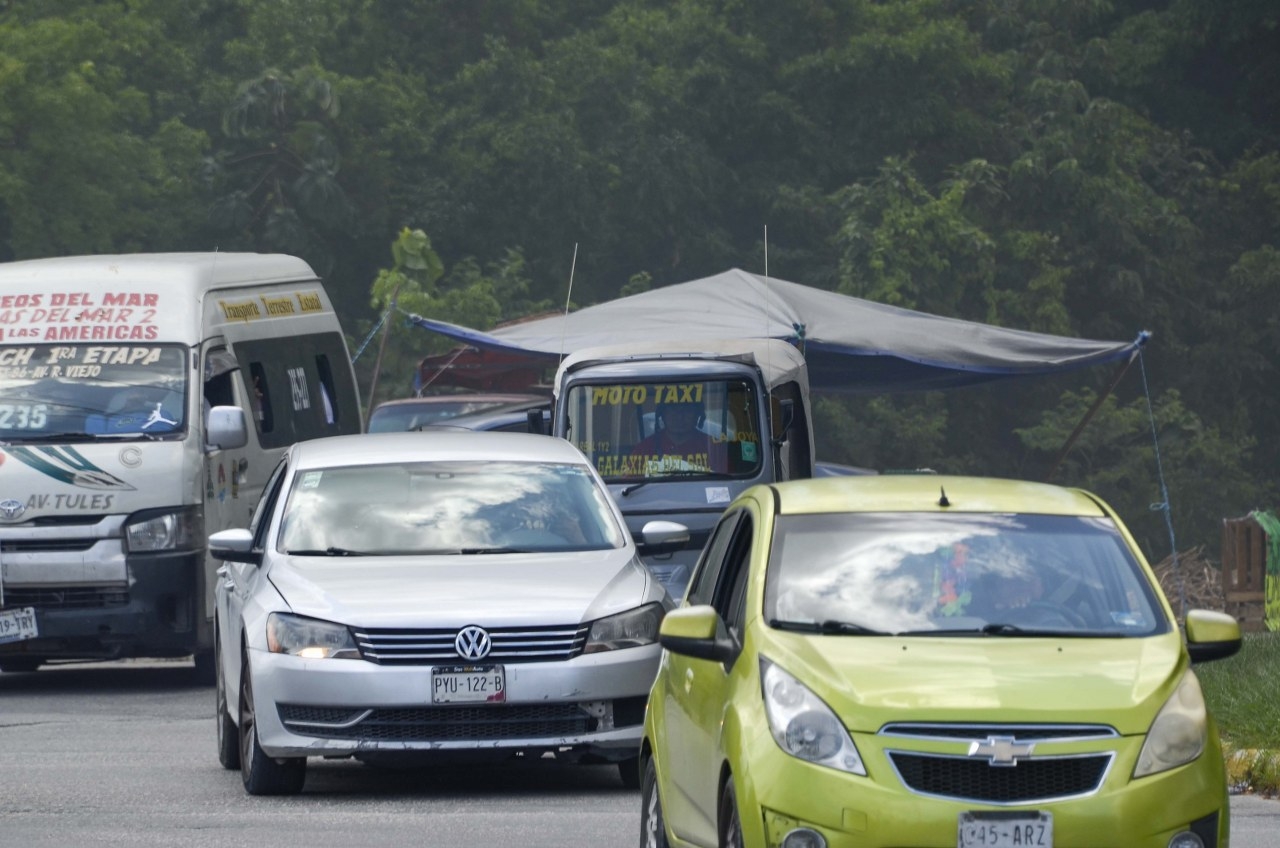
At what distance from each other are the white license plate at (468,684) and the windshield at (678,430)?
7407mm

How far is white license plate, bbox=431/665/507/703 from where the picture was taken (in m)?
10.1

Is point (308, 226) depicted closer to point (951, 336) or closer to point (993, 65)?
point (993, 65)

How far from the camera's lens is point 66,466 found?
51.3 feet

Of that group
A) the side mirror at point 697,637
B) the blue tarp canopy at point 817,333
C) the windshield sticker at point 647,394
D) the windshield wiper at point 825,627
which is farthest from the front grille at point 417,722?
the blue tarp canopy at point 817,333

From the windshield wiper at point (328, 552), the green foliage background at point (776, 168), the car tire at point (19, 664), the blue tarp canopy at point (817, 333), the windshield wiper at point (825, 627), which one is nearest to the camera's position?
the windshield wiper at point (825, 627)

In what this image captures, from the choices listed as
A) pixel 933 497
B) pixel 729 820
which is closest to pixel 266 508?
pixel 933 497

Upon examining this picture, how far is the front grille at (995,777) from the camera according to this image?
6391 mm

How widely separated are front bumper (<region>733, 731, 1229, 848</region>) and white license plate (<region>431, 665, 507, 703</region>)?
11.9 ft

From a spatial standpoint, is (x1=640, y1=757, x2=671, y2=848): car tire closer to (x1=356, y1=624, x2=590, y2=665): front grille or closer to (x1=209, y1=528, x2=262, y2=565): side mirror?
(x1=356, y1=624, x2=590, y2=665): front grille

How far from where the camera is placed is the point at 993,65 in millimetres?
50406

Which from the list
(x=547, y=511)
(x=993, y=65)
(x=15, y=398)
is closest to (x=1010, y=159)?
(x=993, y=65)

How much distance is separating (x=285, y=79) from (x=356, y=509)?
38513 mm

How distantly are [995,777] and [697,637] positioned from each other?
111 cm

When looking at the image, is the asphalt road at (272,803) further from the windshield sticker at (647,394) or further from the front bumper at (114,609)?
the windshield sticker at (647,394)
